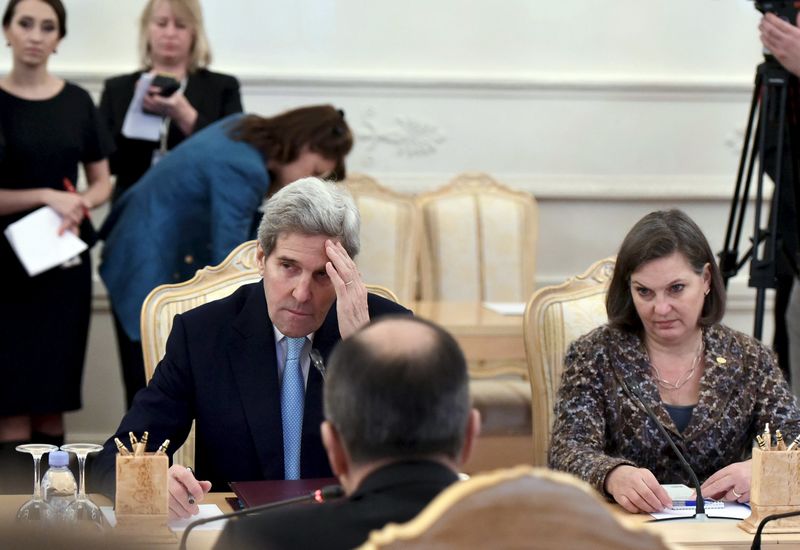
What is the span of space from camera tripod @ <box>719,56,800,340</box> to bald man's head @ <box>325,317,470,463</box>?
253 cm

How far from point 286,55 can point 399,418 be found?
14.5 ft

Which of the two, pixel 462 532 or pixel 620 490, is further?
pixel 620 490

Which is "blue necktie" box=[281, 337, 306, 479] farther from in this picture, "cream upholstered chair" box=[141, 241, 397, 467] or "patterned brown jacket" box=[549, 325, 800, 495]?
"patterned brown jacket" box=[549, 325, 800, 495]

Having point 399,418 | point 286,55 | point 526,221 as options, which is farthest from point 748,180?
point 399,418

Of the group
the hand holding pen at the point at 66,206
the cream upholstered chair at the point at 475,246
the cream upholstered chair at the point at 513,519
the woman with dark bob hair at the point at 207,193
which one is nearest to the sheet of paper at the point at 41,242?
the hand holding pen at the point at 66,206

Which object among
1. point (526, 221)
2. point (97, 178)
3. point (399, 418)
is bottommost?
point (526, 221)

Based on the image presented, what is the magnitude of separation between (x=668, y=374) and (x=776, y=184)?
117 centimetres

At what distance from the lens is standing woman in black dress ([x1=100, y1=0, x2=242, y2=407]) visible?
4551 mm

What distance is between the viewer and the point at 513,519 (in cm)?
112

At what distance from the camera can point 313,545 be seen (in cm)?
132

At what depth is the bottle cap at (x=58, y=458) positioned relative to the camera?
1.97 metres

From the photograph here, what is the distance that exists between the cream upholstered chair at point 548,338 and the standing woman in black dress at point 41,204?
1792mm

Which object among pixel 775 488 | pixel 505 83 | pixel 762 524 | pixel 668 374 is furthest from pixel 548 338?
pixel 505 83

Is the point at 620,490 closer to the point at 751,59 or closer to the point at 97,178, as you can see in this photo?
the point at 97,178
